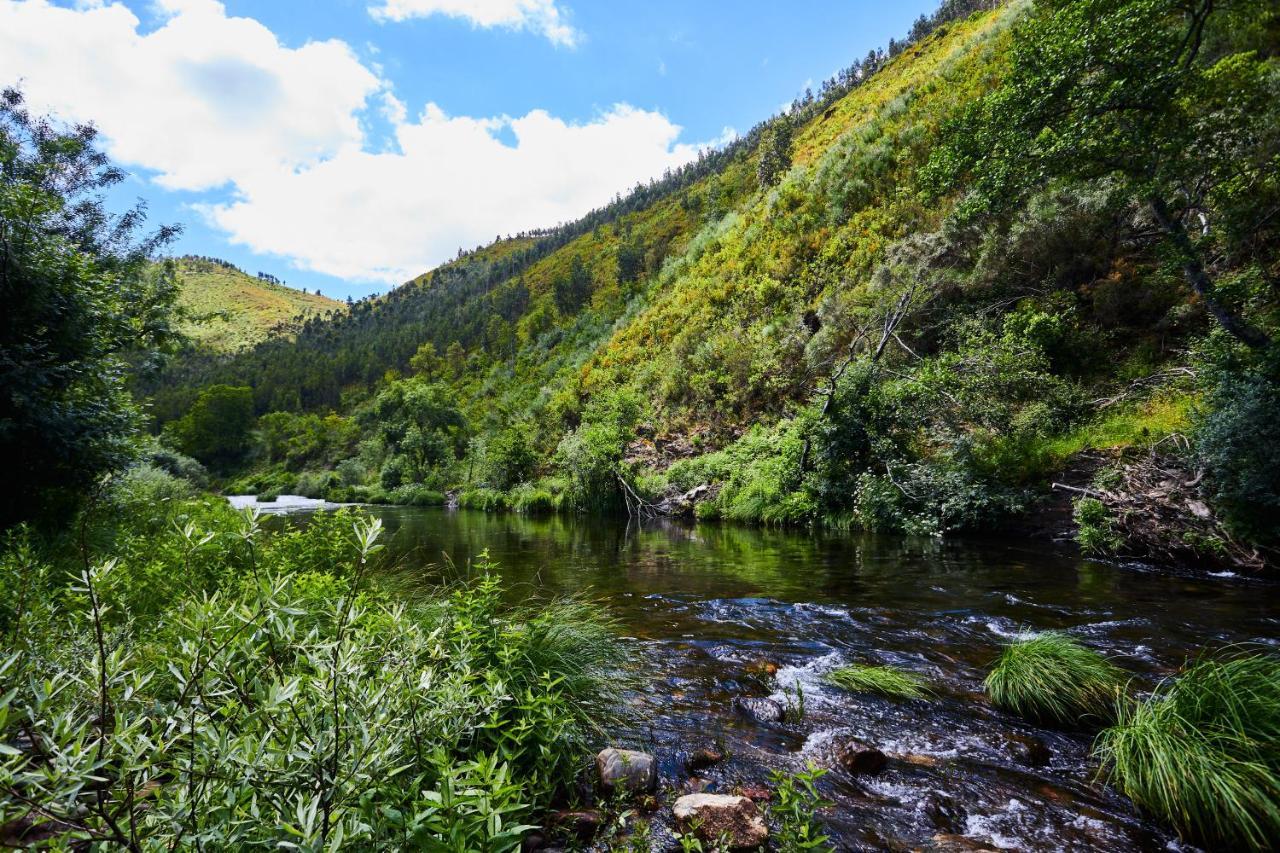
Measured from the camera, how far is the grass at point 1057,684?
4.51 m

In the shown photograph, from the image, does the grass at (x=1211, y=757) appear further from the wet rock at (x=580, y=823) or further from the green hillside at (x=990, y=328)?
the green hillside at (x=990, y=328)

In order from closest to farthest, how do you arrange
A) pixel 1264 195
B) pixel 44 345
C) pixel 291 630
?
pixel 291 630
pixel 44 345
pixel 1264 195

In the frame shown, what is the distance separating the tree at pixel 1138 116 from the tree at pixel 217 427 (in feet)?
322

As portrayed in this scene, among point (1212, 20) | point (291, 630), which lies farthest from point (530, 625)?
point (1212, 20)

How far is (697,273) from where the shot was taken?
39.4 metres

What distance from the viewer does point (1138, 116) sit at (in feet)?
35.5

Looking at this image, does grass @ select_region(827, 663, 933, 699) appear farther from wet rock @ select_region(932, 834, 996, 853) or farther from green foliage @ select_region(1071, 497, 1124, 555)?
green foliage @ select_region(1071, 497, 1124, 555)

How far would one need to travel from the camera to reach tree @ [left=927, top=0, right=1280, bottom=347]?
10.3m

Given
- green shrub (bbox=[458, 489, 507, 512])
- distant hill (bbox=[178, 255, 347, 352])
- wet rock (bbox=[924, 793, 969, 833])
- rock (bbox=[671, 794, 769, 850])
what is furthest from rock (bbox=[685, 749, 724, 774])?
distant hill (bbox=[178, 255, 347, 352])

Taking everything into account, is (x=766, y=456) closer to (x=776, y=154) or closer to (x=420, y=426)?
(x=776, y=154)

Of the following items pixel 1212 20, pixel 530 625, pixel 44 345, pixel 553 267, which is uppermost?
pixel 553 267

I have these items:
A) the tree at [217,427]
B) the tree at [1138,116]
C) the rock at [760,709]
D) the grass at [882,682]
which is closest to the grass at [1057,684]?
the grass at [882,682]

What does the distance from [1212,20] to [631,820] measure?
22392mm

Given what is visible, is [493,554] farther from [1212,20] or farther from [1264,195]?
[1212,20]
